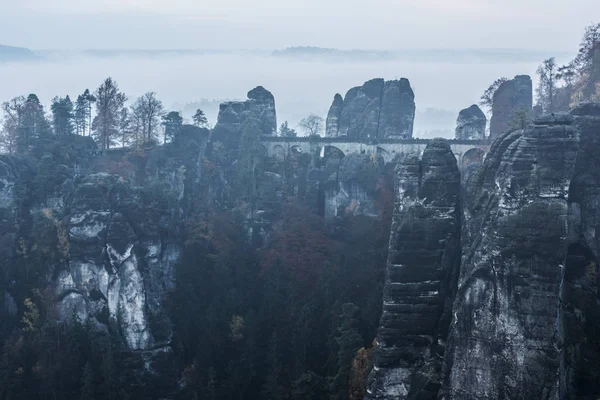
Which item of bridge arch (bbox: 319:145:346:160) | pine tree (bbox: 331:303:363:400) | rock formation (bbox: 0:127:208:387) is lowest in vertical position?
pine tree (bbox: 331:303:363:400)

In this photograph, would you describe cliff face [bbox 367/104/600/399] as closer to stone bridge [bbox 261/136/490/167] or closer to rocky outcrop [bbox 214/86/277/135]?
stone bridge [bbox 261/136/490/167]

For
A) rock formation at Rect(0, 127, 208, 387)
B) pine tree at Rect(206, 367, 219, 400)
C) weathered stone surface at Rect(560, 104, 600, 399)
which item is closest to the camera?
weathered stone surface at Rect(560, 104, 600, 399)

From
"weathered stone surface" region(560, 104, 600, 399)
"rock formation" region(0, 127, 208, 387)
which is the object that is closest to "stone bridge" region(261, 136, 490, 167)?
"rock formation" region(0, 127, 208, 387)

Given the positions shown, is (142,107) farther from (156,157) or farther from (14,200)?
(14,200)

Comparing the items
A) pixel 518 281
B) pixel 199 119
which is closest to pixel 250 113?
pixel 199 119

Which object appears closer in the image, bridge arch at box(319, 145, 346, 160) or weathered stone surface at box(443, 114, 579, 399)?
weathered stone surface at box(443, 114, 579, 399)

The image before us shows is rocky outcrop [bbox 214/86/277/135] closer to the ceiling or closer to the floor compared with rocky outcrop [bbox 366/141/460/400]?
closer to the ceiling

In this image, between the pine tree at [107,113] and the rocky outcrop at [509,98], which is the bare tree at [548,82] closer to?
the rocky outcrop at [509,98]
